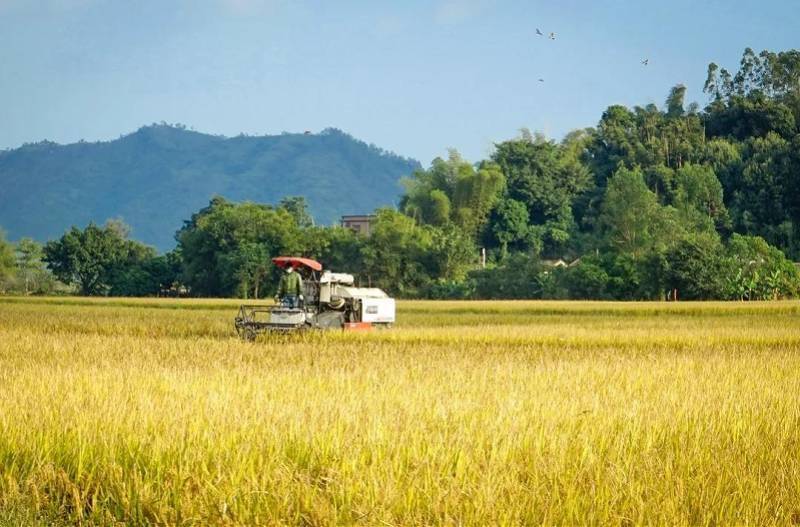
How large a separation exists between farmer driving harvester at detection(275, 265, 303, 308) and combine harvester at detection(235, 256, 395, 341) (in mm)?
56

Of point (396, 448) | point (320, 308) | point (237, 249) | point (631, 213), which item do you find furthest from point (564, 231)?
point (396, 448)

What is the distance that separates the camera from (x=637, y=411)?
7621 millimetres

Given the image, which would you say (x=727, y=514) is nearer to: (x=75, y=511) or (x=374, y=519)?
(x=374, y=519)

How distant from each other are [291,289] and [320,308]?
5.74 feet

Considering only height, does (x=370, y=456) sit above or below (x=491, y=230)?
below

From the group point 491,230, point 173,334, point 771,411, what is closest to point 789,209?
point 491,230

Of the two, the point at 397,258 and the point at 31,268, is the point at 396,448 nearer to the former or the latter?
the point at 397,258

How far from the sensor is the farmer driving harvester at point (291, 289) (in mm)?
18359

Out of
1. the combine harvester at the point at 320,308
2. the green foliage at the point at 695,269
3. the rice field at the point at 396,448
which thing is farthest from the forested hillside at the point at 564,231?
the rice field at the point at 396,448

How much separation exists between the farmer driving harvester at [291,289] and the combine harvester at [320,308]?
6 cm

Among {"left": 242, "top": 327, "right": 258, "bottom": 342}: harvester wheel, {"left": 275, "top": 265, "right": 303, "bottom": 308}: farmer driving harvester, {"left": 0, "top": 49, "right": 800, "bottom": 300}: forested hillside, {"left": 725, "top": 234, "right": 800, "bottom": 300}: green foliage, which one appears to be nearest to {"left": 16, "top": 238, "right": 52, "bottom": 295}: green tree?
{"left": 0, "top": 49, "right": 800, "bottom": 300}: forested hillside

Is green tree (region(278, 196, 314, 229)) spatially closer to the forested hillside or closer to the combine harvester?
the forested hillside

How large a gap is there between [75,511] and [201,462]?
0.71 m

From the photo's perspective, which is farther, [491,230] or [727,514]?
[491,230]
